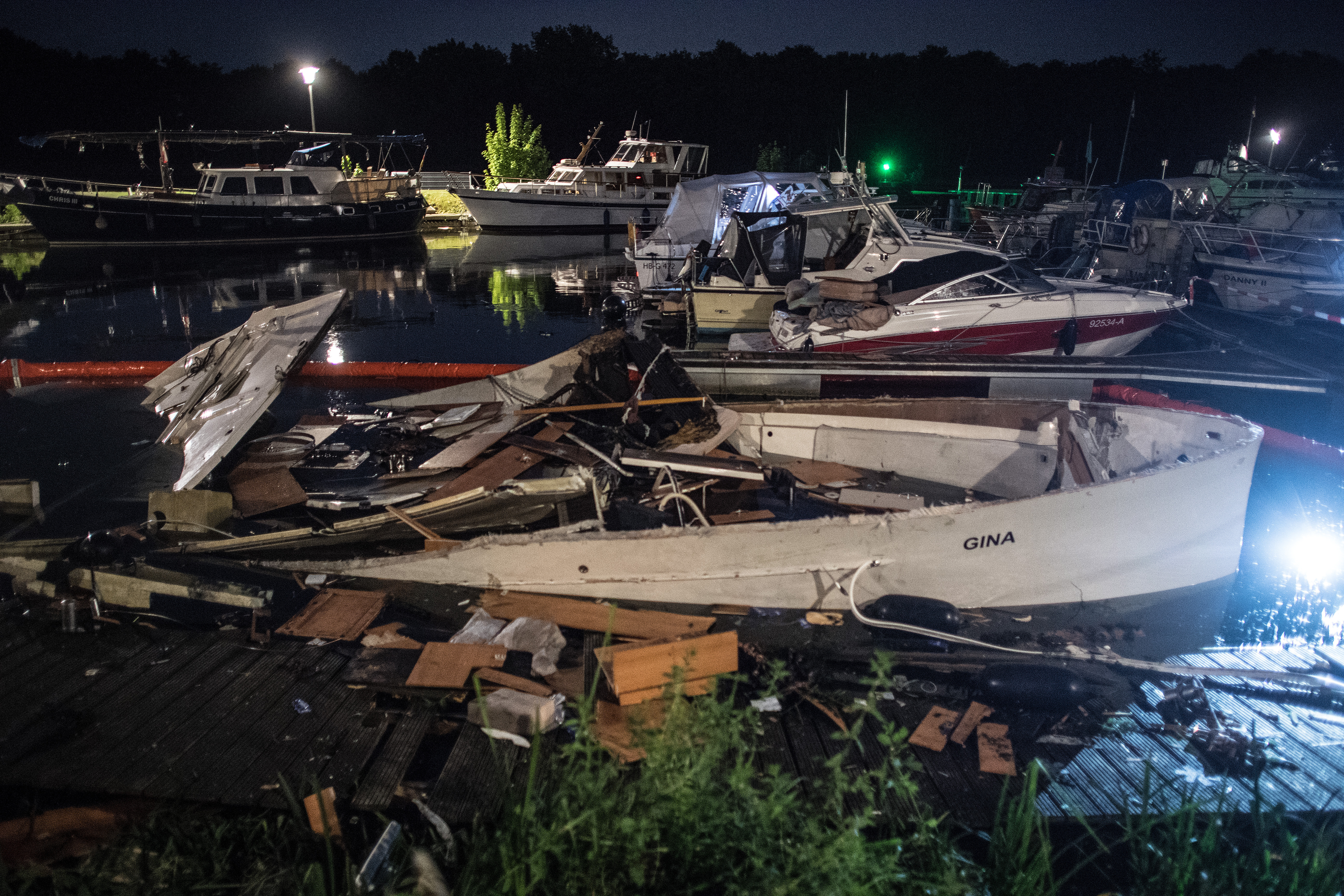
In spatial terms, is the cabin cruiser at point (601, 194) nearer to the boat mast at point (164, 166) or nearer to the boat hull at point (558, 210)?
the boat hull at point (558, 210)

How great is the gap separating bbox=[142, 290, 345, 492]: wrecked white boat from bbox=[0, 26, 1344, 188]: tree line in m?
33.1

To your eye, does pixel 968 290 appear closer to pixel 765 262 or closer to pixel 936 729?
pixel 765 262

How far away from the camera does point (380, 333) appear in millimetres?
13289

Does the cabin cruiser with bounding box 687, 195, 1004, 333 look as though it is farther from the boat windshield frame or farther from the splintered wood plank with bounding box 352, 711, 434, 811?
the splintered wood plank with bounding box 352, 711, 434, 811

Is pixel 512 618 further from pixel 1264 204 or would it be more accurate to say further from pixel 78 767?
pixel 1264 204

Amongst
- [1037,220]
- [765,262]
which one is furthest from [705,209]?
[1037,220]

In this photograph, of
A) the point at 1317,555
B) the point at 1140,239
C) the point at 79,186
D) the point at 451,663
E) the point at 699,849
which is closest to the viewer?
the point at 699,849

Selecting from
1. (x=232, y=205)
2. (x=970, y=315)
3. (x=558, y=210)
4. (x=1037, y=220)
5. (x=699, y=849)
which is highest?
(x=1037, y=220)

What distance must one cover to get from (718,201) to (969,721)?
1349 cm

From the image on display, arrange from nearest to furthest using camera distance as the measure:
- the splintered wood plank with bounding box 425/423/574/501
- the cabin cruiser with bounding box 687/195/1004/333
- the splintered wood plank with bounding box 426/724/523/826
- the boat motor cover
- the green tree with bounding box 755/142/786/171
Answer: the splintered wood plank with bounding box 426/724/523/826
the splintered wood plank with bounding box 425/423/574/501
the boat motor cover
the cabin cruiser with bounding box 687/195/1004/333
the green tree with bounding box 755/142/786/171

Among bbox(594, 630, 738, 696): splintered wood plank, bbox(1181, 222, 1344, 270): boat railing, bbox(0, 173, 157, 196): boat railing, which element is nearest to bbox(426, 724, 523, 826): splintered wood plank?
bbox(594, 630, 738, 696): splintered wood plank

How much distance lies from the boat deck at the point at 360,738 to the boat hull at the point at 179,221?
2451 centimetres

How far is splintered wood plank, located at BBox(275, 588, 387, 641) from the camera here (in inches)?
166

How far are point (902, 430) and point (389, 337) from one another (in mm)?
9533
